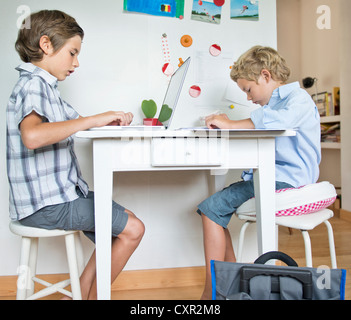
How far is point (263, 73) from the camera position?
4.33ft

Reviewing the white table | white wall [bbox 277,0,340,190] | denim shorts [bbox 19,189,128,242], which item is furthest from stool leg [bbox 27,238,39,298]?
white wall [bbox 277,0,340,190]

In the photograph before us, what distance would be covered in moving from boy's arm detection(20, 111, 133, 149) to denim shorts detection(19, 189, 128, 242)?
0.66 feet

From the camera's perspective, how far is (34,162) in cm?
108

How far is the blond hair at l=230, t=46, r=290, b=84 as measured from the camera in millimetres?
1315

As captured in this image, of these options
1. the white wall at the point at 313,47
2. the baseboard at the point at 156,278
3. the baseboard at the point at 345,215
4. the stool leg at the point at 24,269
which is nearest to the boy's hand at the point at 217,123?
the stool leg at the point at 24,269

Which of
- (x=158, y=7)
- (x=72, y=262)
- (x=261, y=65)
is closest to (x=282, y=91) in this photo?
(x=261, y=65)

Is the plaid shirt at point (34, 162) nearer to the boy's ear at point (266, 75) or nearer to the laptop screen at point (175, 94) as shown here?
the laptop screen at point (175, 94)

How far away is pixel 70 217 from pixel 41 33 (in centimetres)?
57

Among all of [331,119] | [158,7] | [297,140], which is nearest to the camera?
[297,140]

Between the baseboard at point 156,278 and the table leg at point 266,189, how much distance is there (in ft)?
2.05

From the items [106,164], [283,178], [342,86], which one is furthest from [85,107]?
[342,86]

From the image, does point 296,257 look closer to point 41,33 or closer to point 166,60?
point 166,60
